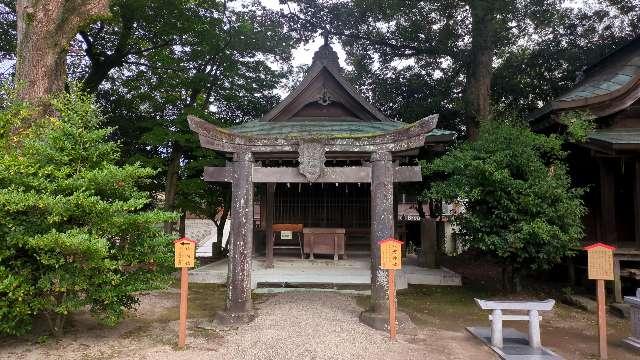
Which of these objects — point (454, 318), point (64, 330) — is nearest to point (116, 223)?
point (64, 330)

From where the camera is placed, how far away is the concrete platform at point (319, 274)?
10.9 m

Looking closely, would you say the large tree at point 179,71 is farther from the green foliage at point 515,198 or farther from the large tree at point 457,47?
the green foliage at point 515,198

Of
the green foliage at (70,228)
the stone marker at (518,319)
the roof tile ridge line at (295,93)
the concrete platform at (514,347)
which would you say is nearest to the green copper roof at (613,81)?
the stone marker at (518,319)

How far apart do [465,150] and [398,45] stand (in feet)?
29.7

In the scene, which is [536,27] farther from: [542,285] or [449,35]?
[542,285]

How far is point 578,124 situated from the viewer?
9.62 m

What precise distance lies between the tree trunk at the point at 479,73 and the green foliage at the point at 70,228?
38.7 ft

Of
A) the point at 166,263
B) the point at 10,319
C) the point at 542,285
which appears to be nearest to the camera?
the point at 10,319

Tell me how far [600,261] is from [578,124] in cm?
430

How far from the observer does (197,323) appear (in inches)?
307

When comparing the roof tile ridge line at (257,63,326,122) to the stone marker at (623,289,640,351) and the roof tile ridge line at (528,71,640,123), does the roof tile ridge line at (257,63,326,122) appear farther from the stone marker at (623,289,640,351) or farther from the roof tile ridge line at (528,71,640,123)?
the stone marker at (623,289,640,351)

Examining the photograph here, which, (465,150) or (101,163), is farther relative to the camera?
(465,150)

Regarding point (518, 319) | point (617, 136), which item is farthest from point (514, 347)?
point (617, 136)

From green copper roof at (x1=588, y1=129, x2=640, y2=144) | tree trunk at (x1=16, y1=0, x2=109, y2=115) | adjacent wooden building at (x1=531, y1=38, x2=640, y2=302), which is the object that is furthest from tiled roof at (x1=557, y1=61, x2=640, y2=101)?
tree trunk at (x1=16, y1=0, x2=109, y2=115)
